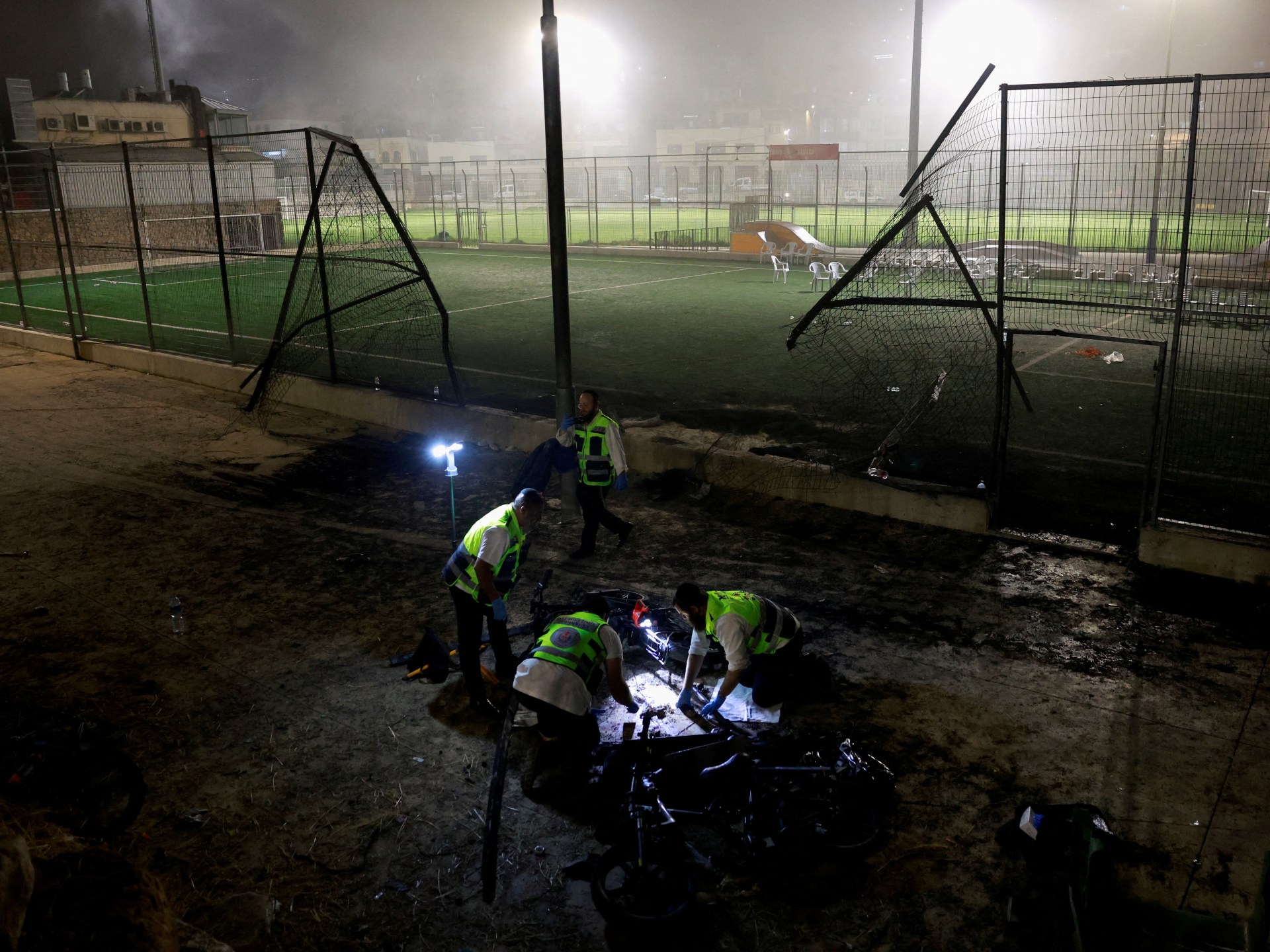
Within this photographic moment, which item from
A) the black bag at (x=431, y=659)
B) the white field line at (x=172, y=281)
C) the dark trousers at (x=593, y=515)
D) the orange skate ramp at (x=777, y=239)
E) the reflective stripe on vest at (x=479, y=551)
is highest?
the orange skate ramp at (x=777, y=239)

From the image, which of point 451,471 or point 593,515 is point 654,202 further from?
point 451,471

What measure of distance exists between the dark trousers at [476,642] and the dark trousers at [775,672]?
1.61m

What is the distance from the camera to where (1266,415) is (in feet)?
43.5

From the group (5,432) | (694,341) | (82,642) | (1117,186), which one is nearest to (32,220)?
(5,432)

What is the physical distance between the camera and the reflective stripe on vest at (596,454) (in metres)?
9.21

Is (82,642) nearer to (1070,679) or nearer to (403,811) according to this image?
(403,811)

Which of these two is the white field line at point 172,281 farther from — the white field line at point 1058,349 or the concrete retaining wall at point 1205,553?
the concrete retaining wall at point 1205,553

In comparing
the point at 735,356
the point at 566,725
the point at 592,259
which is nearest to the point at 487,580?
the point at 566,725

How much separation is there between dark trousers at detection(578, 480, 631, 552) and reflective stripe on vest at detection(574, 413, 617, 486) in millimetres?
79

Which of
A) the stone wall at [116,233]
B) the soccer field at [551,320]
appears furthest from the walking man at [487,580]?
the stone wall at [116,233]

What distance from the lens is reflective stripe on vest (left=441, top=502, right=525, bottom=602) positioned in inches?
Answer: 264

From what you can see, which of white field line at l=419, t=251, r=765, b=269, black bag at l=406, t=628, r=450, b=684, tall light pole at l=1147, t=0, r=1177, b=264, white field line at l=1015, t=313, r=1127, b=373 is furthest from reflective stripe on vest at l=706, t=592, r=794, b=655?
white field line at l=419, t=251, r=765, b=269

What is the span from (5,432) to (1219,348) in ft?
63.3

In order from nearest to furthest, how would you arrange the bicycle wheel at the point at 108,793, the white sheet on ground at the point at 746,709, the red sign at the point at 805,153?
the bicycle wheel at the point at 108,793 → the white sheet on ground at the point at 746,709 → the red sign at the point at 805,153
